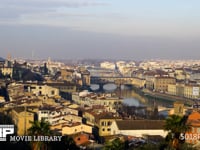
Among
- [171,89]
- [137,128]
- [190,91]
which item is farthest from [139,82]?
[137,128]

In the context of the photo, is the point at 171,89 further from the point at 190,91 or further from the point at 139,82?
the point at 139,82

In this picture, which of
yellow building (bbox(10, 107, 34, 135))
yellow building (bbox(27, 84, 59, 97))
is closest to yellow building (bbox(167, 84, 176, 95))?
yellow building (bbox(27, 84, 59, 97))

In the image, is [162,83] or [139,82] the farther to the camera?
[139,82]

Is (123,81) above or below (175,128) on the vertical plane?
below

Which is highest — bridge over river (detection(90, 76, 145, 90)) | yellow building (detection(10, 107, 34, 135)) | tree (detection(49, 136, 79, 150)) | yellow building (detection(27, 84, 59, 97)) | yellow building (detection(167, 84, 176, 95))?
tree (detection(49, 136, 79, 150))

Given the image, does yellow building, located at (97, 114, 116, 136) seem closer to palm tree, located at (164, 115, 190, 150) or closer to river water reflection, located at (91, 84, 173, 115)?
river water reflection, located at (91, 84, 173, 115)

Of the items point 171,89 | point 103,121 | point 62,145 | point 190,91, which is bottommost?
point 171,89

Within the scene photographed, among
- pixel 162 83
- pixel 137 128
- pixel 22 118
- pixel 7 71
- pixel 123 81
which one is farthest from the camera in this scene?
pixel 123 81

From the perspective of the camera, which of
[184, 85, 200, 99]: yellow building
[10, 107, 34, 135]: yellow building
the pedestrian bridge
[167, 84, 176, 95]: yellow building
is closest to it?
[10, 107, 34, 135]: yellow building

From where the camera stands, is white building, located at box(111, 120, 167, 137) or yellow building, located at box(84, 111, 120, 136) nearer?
white building, located at box(111, 120, 167, 137)

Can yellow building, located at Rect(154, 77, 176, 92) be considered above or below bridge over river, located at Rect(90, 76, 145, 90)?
above

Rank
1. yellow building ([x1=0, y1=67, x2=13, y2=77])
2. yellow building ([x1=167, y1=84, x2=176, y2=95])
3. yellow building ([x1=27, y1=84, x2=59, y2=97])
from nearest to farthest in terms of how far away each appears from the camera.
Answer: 1. yellow building ([x1=27, y1=84, x2=59, y2=97])
2. yellow building ([x1=0, y1=67, x2=13, y2=77])
3. yellow building ([x1=167, y1=84, x2=176, y2=95])

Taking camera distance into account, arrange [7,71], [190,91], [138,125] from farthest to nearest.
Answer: [190,91] < [7,71] < [138,125]

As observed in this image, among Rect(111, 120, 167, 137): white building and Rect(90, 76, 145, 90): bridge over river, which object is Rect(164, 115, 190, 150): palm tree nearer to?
Rect(111, 120, 167, 137): white building
